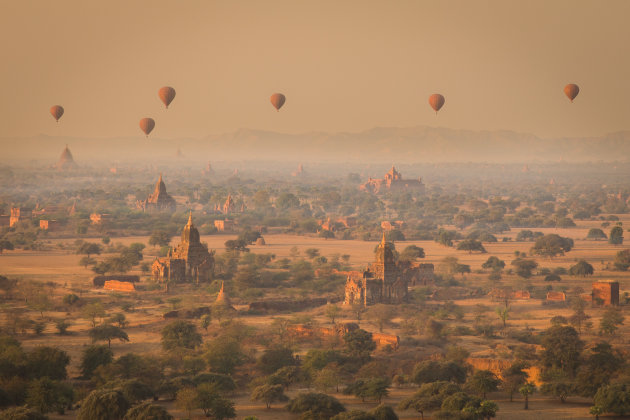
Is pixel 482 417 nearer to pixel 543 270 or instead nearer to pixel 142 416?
pixel 142 416

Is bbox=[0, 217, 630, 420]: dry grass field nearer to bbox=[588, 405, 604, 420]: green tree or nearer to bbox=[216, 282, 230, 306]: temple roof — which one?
bbox=[588, 405, 604, 420]: green tree

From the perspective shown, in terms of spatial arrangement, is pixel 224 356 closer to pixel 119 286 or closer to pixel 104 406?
pixel 104 406

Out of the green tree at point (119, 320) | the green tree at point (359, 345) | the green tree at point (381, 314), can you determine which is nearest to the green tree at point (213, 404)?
the green tree at point (359, 345)

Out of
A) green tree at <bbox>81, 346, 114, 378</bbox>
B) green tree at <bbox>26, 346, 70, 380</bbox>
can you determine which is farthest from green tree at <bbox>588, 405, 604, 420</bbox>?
green tree at <bbox>26, 346, 70, 380</bbox>

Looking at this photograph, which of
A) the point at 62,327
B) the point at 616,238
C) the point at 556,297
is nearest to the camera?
the point at 62,327

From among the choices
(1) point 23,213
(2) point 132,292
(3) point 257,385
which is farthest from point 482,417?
(1) point 23,213

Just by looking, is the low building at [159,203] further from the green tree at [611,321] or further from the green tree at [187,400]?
the green tree at [187,400]

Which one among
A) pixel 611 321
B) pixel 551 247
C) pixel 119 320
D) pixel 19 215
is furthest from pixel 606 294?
pixel 19 215
